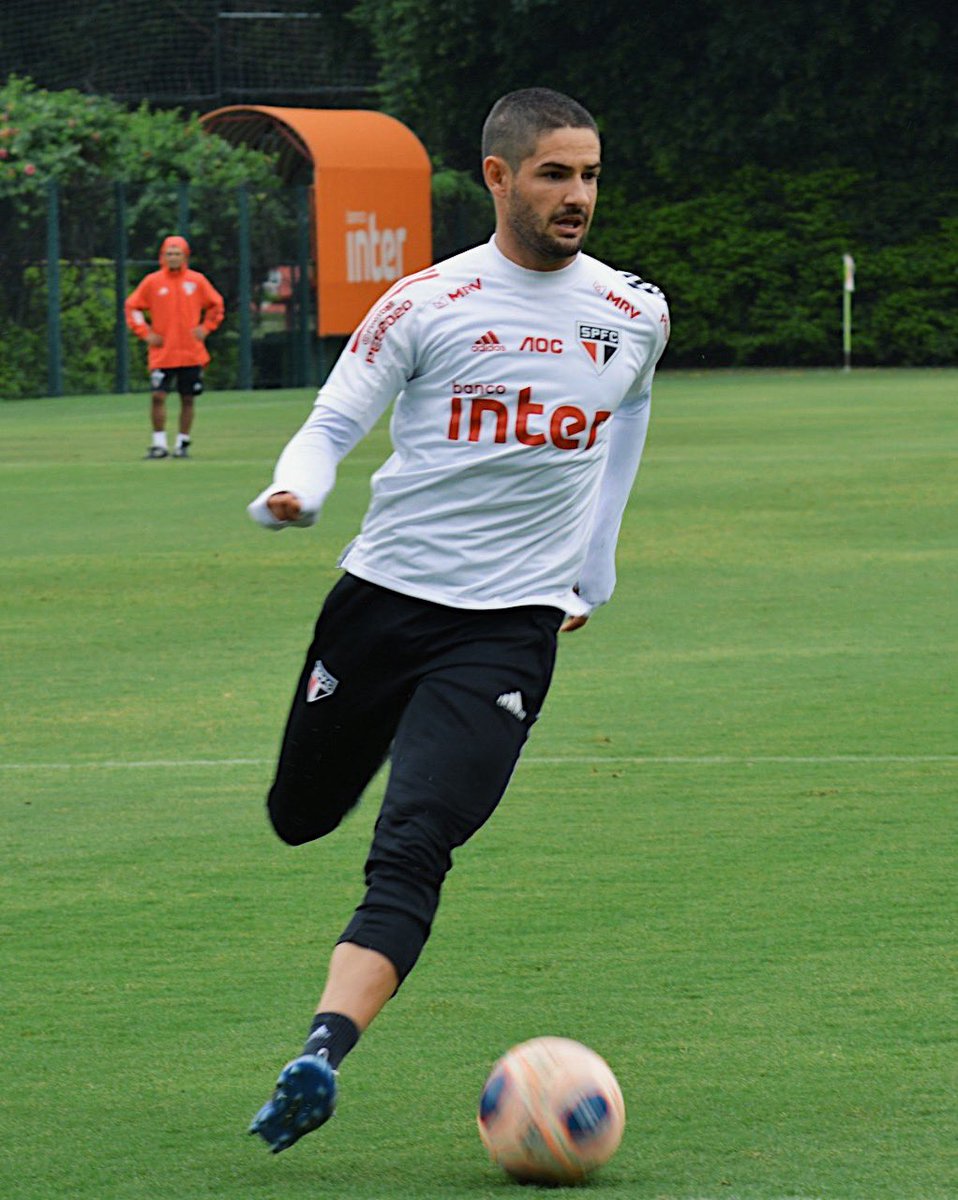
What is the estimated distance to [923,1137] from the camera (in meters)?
4.75

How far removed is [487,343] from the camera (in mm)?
5129

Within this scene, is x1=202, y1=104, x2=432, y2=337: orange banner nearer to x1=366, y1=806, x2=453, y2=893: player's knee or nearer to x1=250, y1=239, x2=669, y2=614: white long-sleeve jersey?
x1=250, y1=239, x2=669, y2=614: white long-sleeve jersey

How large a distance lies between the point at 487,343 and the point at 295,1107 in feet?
5.40

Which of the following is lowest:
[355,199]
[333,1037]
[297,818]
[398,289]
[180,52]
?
[355,199]

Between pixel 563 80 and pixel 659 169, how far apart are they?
247cm

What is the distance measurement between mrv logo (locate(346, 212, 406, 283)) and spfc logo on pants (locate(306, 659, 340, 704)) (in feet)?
118

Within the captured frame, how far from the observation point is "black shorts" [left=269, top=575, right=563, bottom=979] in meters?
4.81

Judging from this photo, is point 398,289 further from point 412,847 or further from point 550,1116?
point 550,1116

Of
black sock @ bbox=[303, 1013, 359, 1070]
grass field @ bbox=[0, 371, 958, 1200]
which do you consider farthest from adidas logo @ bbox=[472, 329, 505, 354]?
grass field @ bbox=[0, 371, 958, 1200]

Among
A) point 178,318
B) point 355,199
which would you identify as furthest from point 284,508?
point 355,199

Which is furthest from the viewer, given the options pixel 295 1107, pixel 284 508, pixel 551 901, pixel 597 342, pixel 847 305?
pixel 847 305

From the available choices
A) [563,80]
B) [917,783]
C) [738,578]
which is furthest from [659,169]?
[917,783]

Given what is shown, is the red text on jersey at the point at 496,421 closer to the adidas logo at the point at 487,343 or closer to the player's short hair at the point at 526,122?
the adidas logo at the point at 487,343

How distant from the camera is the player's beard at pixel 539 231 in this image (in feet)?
16.9
